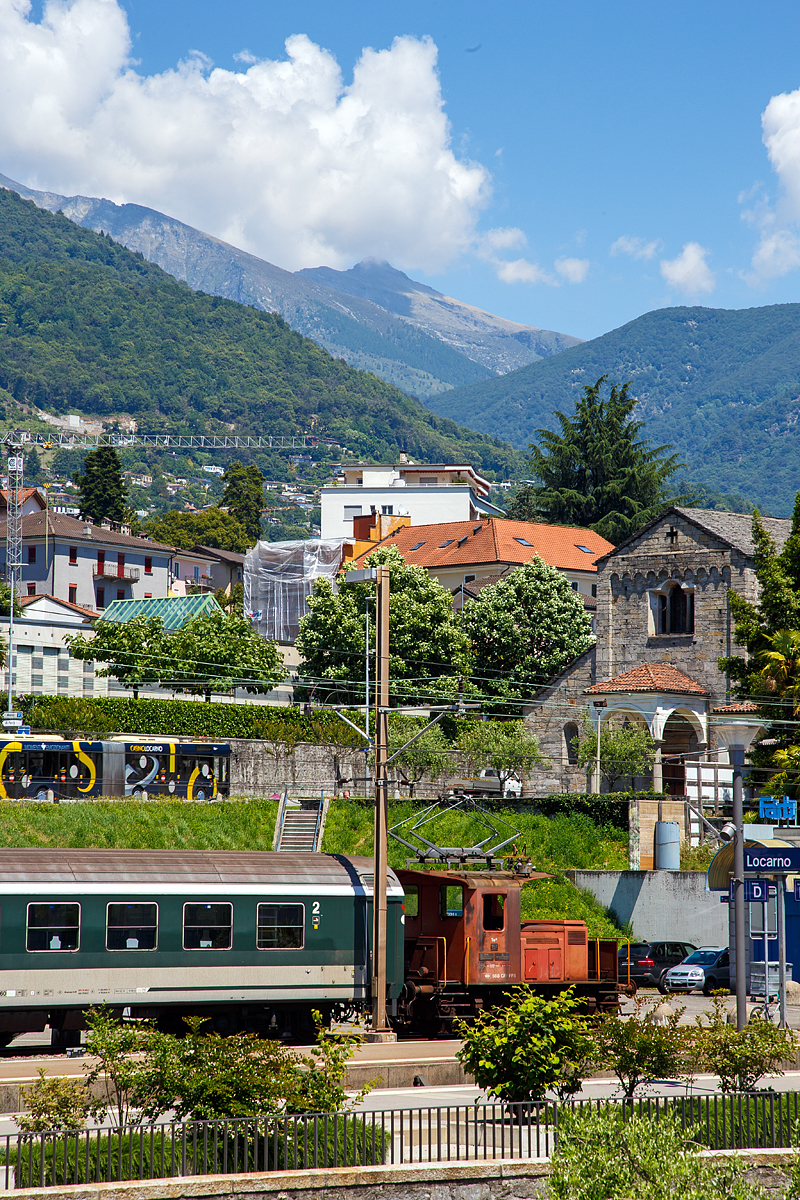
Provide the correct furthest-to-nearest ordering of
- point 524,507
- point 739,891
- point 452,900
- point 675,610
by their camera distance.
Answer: point 524,507, point 675,610, point 452,900, point 739,891

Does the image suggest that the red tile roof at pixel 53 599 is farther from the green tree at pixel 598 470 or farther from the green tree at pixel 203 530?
the green tree at pixel 203 530

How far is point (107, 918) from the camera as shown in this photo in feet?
80.4

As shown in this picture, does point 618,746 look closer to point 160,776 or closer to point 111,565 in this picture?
point 160,776

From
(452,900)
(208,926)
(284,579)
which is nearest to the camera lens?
(208,926)

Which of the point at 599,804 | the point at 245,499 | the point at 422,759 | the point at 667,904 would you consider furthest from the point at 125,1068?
the point at 245,499

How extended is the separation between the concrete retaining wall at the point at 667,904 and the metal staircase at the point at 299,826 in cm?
1048

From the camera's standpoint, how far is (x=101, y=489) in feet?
452

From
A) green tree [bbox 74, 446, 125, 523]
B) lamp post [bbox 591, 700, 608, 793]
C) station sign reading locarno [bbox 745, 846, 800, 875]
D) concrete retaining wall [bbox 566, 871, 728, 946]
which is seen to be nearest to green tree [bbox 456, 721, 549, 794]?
lamp post [bbox 591, 700, 608, 793]

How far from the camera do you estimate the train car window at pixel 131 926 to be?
24.5 metres

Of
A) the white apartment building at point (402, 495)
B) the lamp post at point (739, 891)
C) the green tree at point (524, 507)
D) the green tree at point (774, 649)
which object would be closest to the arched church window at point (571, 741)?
the green tree at point (774, 649)

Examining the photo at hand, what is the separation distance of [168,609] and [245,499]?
8147cm

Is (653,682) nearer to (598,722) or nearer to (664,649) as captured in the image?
(664,649)

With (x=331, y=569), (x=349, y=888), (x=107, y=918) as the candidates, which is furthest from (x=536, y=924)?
(x=331, y=569)

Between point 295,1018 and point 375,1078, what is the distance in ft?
22.3
